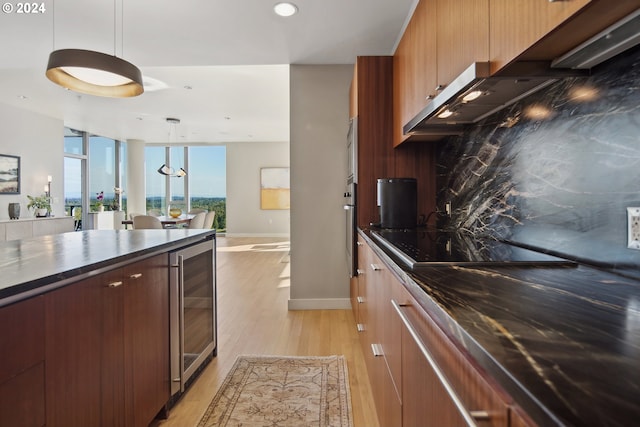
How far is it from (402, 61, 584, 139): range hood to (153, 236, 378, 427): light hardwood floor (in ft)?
5.30

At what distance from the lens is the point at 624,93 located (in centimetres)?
99

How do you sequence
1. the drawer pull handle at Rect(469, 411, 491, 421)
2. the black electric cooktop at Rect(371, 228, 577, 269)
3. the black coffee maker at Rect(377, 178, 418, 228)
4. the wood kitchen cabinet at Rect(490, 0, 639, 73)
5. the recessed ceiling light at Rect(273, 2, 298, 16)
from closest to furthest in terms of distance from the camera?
the drawer pull handle at Rect(469, 411, 491, 421) → the wood kitchen cabinet at Rect(490, 0, 639, 73) → the black electric cooktop at Rect(371, 228, 577, 269) → the black coffee maker at Rect(377, 178, 418, 228) → the recessed ceiling light at Rect(273, 2, 298, 16)

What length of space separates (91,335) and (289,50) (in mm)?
2956

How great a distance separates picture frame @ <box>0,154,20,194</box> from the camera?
586cm

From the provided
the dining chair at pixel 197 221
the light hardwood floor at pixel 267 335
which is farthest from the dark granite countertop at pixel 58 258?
the dining chair at pixel 197 221

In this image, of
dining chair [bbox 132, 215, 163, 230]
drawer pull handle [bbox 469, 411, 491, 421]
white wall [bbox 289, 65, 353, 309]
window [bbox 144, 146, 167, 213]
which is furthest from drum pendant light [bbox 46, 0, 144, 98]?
window [bbox 144, 146, 167, 213]

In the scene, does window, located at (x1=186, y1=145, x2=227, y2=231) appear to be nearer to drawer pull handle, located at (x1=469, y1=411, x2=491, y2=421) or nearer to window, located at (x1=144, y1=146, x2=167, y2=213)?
window, located at (x1=144, y1=146, x2=167, y2=213)

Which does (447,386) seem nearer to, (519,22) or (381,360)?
(381,360)

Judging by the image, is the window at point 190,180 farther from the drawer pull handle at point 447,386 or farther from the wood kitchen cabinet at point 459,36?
the drawer pull handle at point 447,386

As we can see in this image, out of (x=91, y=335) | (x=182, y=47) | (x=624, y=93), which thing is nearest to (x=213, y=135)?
(x=182, y=47)

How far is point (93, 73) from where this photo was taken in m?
2.07

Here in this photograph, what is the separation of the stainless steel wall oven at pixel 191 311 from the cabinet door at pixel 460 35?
5.45ft

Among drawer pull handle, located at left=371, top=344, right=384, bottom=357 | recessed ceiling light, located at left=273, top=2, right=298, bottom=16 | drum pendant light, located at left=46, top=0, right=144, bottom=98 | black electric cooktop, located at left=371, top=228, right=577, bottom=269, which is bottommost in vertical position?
drawer pull handle, located at left=371, top=344, right=384, bottom=357

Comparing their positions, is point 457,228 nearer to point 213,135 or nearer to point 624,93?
point 624,93
